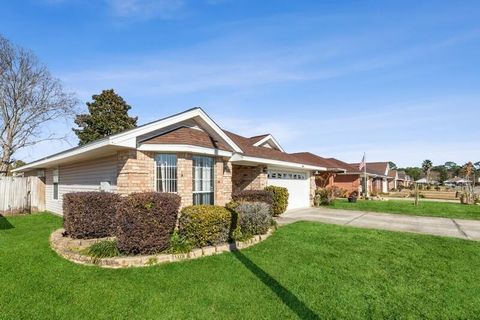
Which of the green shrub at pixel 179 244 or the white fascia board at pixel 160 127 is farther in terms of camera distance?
the white fascia board at pixel 160 127

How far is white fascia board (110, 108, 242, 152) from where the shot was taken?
8289 millimetres

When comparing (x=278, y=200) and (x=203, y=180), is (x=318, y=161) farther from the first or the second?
(x=203, y=180)

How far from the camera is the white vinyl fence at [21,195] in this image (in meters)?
16.5

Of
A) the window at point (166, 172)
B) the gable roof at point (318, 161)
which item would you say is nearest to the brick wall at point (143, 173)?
the window at point (166, 172)

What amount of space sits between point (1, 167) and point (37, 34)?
19.7m

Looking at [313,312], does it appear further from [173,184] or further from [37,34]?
[37,34]

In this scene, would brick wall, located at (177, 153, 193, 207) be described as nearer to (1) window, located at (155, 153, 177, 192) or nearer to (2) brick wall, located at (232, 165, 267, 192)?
(1) window, located at (155, 153, 177, 192)

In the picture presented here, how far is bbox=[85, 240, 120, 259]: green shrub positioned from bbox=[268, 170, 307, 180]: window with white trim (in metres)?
10.3

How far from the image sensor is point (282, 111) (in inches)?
720

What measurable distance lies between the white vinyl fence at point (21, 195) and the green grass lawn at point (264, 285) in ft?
34.2

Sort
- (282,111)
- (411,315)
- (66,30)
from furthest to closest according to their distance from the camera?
(282,111), (66,30), (411,315)

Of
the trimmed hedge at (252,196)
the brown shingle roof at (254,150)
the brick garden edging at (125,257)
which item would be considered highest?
the brown shingle roof at (254,150)

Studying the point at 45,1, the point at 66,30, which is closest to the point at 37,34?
the point at 66,30

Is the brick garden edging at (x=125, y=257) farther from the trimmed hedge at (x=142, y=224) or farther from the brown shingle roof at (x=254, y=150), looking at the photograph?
the brown shingle roof at (x=254, y=150)
